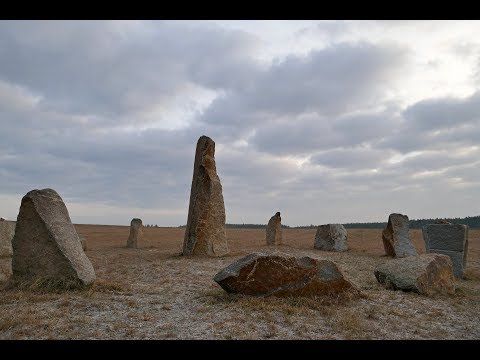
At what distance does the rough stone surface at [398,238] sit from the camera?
54.7 feet

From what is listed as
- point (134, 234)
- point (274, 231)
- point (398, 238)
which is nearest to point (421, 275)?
point (398, 238)

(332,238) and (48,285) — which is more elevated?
(332,238)

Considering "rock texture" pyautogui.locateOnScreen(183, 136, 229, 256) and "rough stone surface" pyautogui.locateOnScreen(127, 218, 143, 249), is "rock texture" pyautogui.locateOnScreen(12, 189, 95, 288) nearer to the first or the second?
"rock texture" pyautogui.locateOnScreen(183, 136, 229, 256)

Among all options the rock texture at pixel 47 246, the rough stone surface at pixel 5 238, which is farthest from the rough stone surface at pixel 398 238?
the rough stone surface at pixel 5 238

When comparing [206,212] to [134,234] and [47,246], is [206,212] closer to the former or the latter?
[47,246]

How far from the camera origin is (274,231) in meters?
22.4

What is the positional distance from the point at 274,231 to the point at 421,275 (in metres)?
14.1

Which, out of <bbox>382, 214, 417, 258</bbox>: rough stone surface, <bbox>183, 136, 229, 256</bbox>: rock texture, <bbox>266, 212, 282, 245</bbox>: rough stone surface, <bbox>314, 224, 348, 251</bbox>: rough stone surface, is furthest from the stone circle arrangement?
<bbox>266, 212, 282, 245</bbox>: rough stone surface

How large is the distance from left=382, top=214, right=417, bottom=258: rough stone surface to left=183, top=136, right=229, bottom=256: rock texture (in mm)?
7042

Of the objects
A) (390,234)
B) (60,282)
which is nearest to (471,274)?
(390,234)

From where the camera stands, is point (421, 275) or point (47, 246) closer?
point (47, 246)
